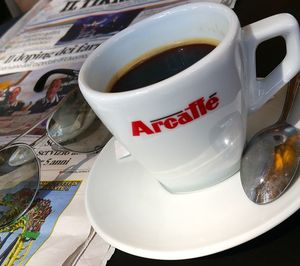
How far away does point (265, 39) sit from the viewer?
0.28 meters

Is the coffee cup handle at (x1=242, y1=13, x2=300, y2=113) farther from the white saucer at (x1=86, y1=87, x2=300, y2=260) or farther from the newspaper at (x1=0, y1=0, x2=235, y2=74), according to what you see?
the newspaper at (x1=0, y1=0, x2=235, y2=74)


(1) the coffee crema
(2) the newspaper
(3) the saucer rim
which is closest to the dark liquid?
(1) the coffee crema

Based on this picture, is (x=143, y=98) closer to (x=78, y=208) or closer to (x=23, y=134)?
(x=78, y=208)

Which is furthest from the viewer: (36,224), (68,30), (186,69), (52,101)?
(68,30)

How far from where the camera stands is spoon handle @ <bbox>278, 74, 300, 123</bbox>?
0.33m

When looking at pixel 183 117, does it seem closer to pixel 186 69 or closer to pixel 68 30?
pixel 186 69

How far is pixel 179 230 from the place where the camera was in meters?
0.29

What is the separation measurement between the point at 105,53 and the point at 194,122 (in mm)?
108

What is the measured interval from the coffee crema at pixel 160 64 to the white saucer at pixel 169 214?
0.09 meters

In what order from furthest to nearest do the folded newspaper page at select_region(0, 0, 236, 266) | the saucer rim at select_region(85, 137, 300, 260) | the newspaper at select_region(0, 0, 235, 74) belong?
the newspaper at select_region(0, 0, 235, 74) → the folded newspaper page at select_region(0, 0, 236, 266) → the saucer rim at select_region(85, 137, 300, 260)

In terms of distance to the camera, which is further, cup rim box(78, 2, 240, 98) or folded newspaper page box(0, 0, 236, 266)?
folded newspaper page box(0, 0, 236, 266)

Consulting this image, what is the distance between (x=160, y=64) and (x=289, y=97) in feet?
0.37

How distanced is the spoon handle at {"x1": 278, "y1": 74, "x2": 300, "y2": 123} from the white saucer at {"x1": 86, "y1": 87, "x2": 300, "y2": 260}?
0.01 metres

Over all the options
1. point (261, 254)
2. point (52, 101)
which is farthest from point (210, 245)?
point (52, 101)
